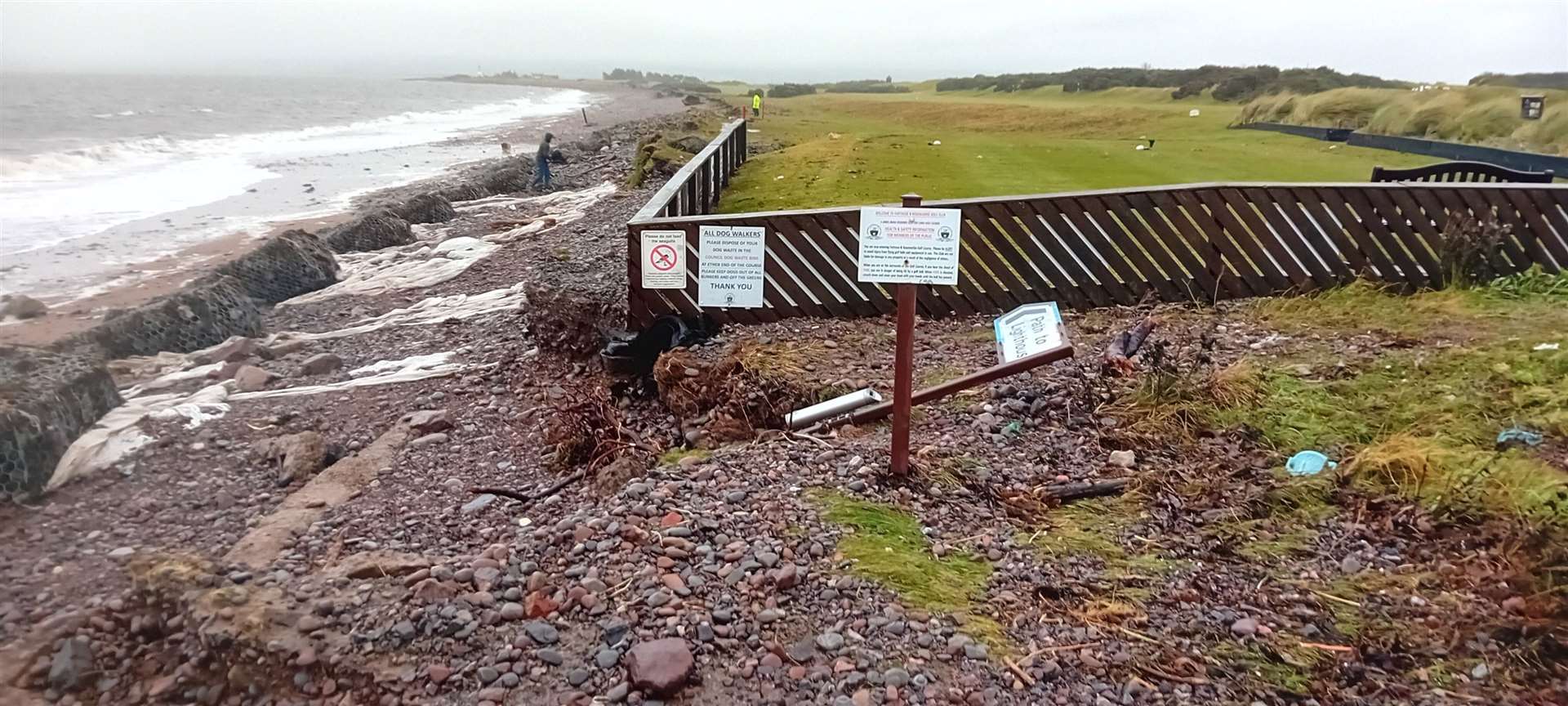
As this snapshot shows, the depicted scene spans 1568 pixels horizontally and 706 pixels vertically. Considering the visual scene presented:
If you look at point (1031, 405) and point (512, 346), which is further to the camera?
point (512, 346)

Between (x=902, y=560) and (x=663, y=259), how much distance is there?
4.37 m

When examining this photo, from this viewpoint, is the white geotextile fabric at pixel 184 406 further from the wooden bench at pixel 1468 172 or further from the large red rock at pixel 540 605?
the wooden bench at pixel 1468 172

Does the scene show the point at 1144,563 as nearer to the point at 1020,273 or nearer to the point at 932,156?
the point at 1020,273

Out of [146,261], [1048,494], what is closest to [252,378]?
[1048,494]

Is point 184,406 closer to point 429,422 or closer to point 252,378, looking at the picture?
point 252,378

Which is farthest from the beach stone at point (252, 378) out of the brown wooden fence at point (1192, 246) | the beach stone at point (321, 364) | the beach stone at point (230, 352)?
the brown wooden fence at point (1192, 246)

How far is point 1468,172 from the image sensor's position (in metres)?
10.7

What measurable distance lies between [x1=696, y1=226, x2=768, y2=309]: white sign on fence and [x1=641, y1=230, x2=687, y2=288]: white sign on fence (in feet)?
0.53

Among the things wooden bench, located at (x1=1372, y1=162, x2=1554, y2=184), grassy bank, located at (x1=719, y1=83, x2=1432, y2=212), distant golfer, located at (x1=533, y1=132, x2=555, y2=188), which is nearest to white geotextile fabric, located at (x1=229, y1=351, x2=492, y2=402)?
grassy bank, located at (x1=719, y1=83, x2=1432, y2=212)

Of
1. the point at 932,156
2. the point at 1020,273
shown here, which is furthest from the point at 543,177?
the point at 1020,273

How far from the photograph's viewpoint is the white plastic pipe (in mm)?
6094

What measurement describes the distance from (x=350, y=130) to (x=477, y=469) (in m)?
53.3

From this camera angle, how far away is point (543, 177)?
24.7m

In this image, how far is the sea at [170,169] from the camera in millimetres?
18453
